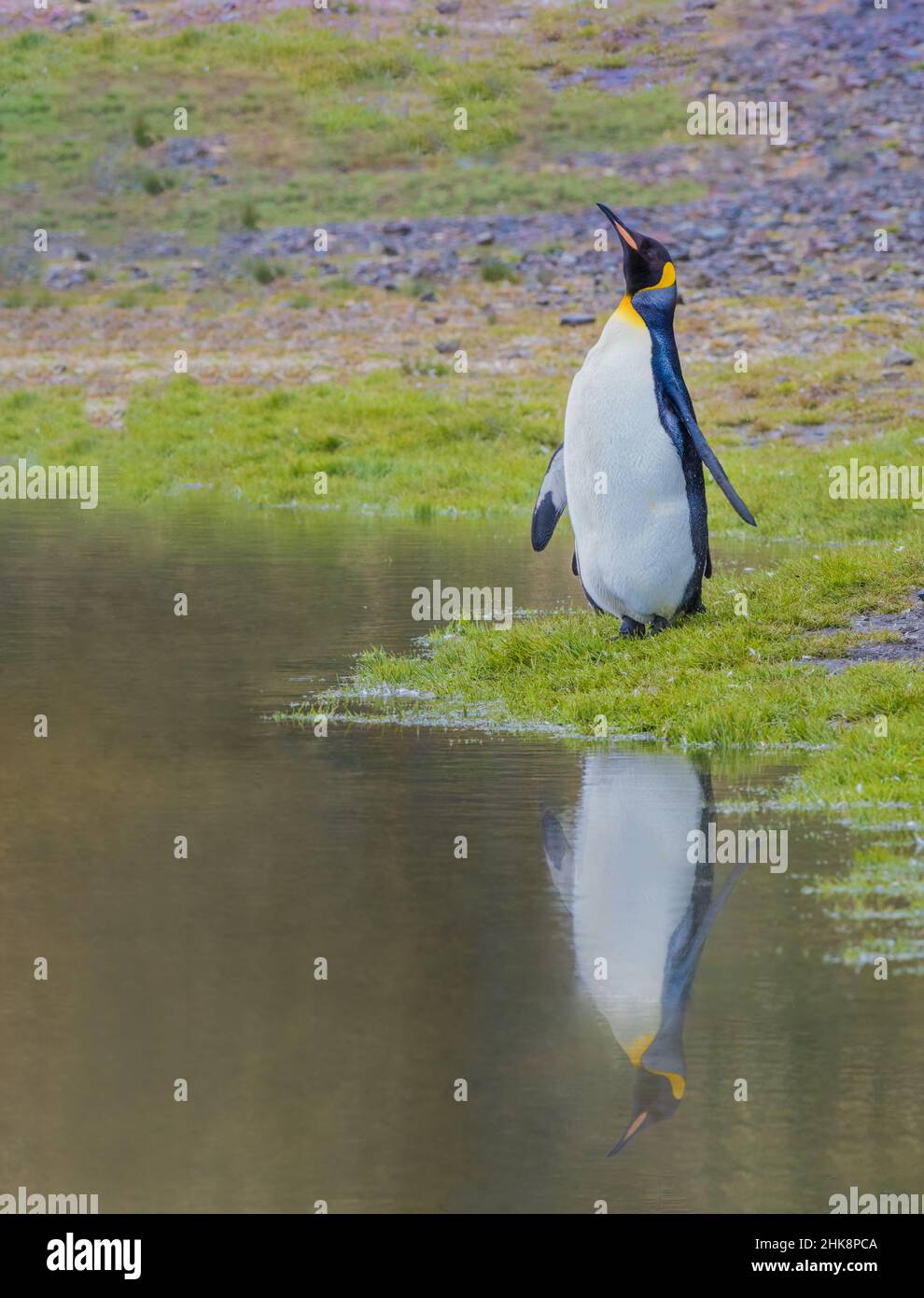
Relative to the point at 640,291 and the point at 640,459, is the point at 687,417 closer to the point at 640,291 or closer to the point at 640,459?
the point at 640,459

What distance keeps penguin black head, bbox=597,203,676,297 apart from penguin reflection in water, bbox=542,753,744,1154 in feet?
11.7

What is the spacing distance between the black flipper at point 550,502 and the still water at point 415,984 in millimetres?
2580

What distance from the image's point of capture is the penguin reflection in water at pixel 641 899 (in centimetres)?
629

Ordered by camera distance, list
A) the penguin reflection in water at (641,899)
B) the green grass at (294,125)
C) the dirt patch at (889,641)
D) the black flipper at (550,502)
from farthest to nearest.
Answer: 1. the green grass at (294,125)
2. the black flipper at (550,502)
3. the dirt patch at (889,641)
4. the penguin reflection in water at (641,899)

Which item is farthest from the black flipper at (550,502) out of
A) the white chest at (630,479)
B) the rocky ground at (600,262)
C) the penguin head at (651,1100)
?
the rocky ground at (600,262)

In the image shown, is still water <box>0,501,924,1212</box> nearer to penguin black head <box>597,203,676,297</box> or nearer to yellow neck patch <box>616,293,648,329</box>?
yellow neck patch <box>616,293,648,329</box>

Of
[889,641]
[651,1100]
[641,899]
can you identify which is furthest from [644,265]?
[651,1100]

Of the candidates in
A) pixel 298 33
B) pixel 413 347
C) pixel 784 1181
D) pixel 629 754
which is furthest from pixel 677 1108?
pixel 298 33

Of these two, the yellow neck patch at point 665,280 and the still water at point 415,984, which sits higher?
the yellow neck patch at point 665,280

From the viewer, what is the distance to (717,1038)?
6.34 m

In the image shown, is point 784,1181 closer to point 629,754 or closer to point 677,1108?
point 677,1108

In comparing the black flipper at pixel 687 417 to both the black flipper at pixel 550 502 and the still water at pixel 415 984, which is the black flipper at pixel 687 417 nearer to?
the black flipper at pixel 550 502

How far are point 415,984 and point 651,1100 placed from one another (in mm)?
1177

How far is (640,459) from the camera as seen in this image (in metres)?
13.0
